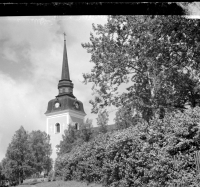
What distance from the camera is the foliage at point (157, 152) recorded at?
828cm

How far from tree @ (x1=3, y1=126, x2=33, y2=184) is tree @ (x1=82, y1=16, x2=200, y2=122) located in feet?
49.9

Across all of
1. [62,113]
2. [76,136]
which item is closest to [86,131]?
[76,136]

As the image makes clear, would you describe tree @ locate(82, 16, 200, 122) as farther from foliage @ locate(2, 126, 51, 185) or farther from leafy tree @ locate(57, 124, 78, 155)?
leafy tree @ locate(57, 124, 78, 155)

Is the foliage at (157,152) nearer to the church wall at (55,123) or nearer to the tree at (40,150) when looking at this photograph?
the tree at (40,150)

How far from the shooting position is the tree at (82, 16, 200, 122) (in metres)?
15.3

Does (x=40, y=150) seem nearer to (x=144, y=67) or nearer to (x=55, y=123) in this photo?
(x=55, y=123)

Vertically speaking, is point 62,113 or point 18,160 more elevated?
Answer: point 62,113

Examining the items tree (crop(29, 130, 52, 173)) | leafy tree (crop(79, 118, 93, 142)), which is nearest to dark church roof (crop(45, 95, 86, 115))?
tree (crop(29, 130, 52, 173))

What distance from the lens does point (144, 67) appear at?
62.6 ft

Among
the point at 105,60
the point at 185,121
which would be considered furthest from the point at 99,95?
the point at 185,121

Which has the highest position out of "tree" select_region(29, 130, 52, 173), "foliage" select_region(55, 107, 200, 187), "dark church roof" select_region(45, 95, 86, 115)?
"dark church roof" select_region(45, 95, 86, 115)

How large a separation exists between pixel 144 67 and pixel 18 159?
20.2 m

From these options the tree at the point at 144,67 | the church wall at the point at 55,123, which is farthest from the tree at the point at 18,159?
the church wall at the point at 55,123
